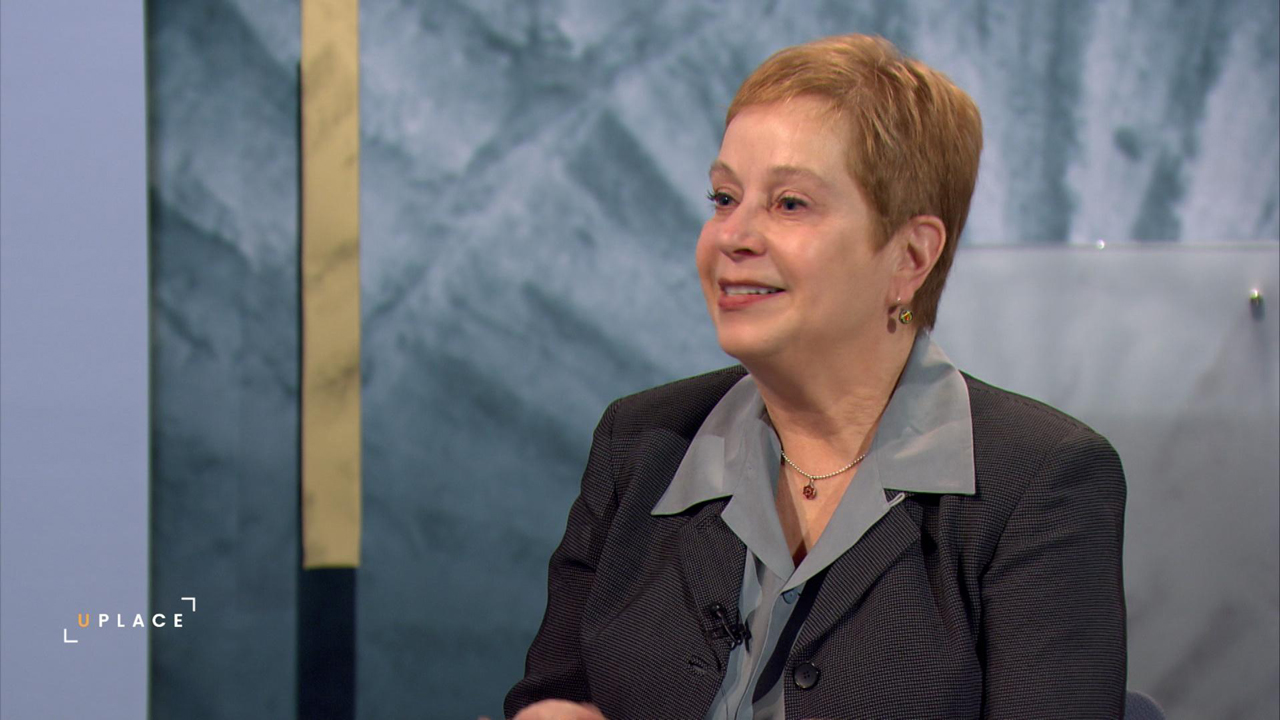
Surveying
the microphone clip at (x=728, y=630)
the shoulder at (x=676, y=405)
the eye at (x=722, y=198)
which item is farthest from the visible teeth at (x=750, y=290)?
the microphone clip at (x=728, y=630)

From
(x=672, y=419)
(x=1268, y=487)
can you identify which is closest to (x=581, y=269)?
(x=672, y=419)

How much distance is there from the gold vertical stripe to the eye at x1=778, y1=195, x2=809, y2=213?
1.26 meters

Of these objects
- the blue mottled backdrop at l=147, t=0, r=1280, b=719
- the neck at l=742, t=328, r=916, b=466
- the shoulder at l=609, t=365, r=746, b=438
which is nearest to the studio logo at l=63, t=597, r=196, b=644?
the blue mottled backdrop at l=147, t=0, r=1280, b=719

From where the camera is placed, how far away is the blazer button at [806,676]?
4.34 feet

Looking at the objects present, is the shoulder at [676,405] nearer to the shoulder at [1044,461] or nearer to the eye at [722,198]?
the eye at [722,198]

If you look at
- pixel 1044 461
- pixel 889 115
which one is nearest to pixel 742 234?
pixel 889 115

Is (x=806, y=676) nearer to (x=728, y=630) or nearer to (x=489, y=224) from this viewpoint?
(x=728, y=630)

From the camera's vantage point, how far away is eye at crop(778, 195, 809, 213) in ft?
4.59

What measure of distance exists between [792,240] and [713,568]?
419mm

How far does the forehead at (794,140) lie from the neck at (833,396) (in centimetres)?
24

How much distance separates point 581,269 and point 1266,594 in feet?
4.86

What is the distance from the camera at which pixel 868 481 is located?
1.43 m

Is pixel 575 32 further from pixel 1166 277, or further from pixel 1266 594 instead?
pixel 1266 594

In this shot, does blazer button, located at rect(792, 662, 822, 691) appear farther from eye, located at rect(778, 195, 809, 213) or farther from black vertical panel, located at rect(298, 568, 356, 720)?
black vertical panel, located at rect(298, 568, 356, 720)
